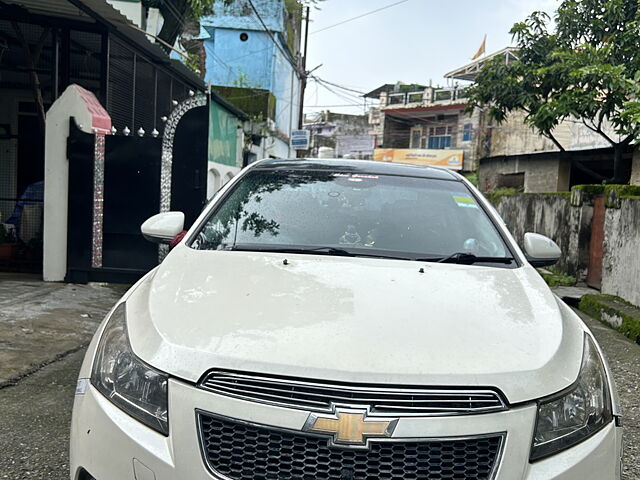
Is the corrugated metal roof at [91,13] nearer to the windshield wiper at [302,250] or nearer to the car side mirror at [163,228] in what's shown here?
the car side mirror at [163,228]

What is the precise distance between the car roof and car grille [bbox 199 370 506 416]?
1.93 metres

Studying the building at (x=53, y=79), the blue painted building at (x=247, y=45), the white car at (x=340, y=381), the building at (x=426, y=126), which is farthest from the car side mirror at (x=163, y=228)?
the building at (x=426, y=126)

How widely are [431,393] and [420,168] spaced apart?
2260mm

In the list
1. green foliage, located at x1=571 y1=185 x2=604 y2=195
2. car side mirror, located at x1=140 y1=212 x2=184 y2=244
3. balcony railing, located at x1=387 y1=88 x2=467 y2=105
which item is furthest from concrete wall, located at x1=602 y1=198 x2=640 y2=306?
balcony railing, located at x1=387 y1=88 x2=467 y2=105

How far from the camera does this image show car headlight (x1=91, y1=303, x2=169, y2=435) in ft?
6.09

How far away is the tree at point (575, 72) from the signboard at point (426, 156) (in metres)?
21.2

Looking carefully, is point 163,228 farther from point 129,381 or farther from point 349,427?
point 349,427

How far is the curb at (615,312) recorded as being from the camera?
6352 millimetres

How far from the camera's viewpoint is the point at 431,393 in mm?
1783

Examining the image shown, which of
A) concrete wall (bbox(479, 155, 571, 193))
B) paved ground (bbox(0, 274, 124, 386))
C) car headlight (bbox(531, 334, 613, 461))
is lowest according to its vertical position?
paved ground (bbox(0, 274, 124, 386))

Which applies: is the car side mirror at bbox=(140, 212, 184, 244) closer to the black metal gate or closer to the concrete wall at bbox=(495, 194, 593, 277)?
the black metal gate

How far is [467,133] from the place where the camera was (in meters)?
35.0

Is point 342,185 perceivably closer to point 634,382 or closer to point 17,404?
point 17,404

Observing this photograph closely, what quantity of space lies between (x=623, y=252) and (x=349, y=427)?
6.95m
